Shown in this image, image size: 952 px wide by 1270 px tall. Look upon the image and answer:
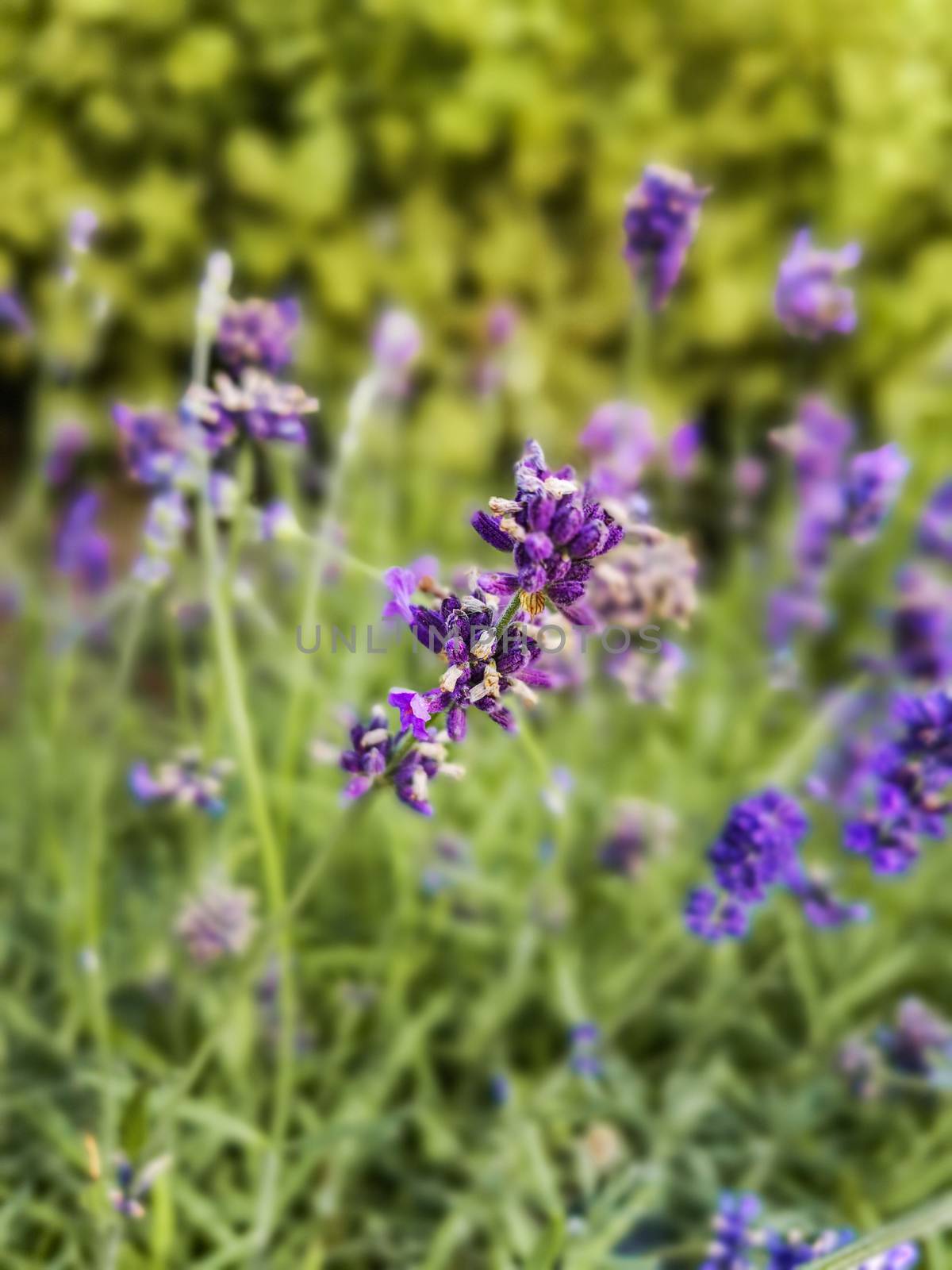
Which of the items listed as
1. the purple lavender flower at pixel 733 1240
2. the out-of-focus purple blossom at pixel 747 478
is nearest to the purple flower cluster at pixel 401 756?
the purple lavender flower at pixel 733 1240

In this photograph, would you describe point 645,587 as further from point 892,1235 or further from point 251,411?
point 892,1235

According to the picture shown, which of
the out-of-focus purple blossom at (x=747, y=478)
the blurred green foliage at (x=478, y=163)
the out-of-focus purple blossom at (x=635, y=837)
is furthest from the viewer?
the blurred green foliage at (x=478, y=163)

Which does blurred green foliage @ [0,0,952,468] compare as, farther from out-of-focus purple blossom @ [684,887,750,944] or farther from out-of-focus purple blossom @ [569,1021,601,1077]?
out-of-focus purple blossom @ [684,887,750,944]

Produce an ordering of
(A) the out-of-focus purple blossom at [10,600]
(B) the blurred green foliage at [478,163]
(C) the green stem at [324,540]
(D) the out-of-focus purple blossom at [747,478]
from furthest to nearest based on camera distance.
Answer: (B) the blurred green foliage at [478,163]
(A) the out-of-focus purple blossom at [10,600]
(D) the out-of-focus purple blossom at [747,478]
(C) the green stem at [324,540]

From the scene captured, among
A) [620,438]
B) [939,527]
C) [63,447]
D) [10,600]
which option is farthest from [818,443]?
[10,600]

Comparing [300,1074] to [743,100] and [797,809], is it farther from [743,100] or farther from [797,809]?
[743,100]

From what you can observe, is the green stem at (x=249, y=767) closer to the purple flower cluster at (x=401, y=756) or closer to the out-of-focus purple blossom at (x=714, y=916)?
the purple flower cluster at (x=401, y=756)

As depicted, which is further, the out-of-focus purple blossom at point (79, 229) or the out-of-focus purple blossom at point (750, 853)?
the out-of-focus purple blossom at point (79, 229)
